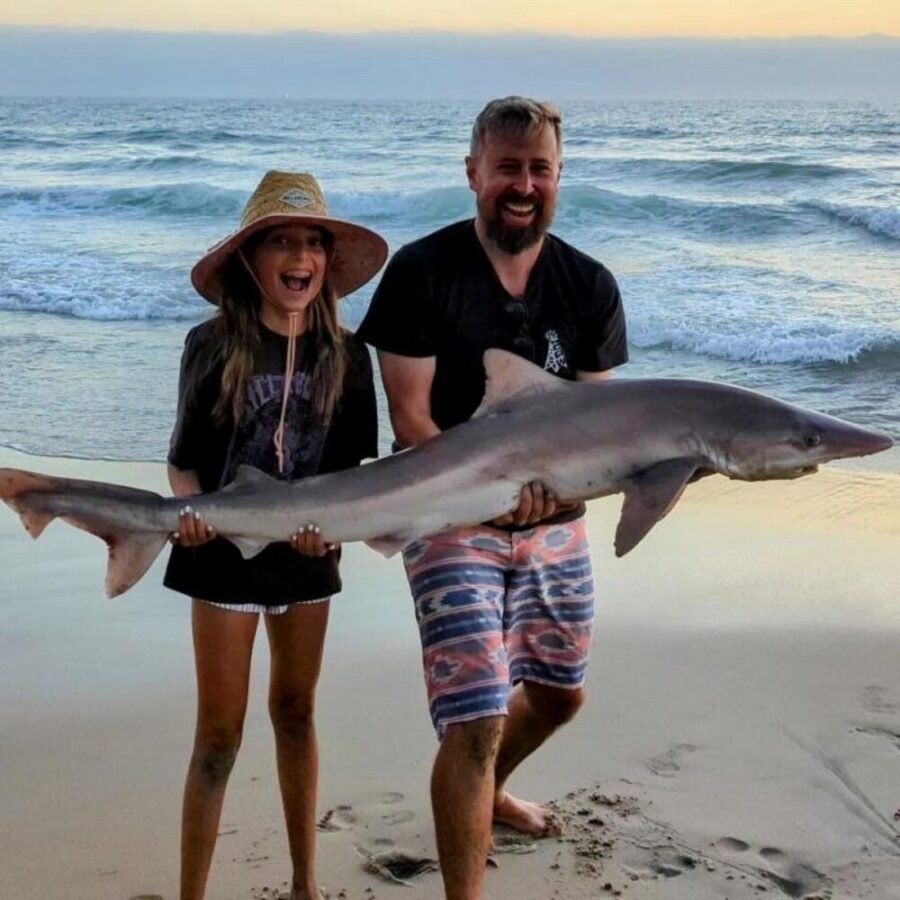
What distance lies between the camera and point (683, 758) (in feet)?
16.5

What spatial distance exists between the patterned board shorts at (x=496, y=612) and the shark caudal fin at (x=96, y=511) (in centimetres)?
85

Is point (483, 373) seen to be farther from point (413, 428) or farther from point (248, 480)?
point (248, 480)

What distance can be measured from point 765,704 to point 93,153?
4035cm

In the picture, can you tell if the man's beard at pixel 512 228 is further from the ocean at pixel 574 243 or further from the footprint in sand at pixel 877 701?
the ocean at pixel 574 243

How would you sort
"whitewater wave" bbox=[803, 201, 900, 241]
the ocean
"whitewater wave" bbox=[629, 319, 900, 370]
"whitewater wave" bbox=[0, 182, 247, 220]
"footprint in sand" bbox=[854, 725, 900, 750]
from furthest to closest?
"whitewater wave" bbox=[0, 182, 247, 220] < "whitewater wave" bbox=[803, 201, 900, 241] < "whitewater wave" bbox=[629, 319, 900, 370] < the ocean < "footprint in sand" bbox=[854, 725, 900, 750]

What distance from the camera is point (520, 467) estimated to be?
3754mm

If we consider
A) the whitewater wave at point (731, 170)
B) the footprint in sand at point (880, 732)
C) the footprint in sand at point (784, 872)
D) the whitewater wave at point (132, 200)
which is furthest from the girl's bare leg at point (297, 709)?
the whitewater wave at point (731, 170)

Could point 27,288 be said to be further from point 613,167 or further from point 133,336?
point 613,167

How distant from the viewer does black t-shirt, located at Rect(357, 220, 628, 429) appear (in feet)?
13.4

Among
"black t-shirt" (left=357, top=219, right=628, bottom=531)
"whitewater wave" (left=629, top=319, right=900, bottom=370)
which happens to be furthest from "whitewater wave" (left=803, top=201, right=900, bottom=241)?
"black t-shirt" (left=357, top=219, right=628, bottom=531)

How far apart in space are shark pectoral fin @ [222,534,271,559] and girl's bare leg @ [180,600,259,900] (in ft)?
0.66

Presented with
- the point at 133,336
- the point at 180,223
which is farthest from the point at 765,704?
the point at 180,223

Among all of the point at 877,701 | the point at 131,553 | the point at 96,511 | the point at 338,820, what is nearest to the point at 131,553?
the point at 131,553

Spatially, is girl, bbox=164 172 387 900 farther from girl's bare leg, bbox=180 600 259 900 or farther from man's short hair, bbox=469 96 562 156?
man's short hair, bbox=469 96 562 156
